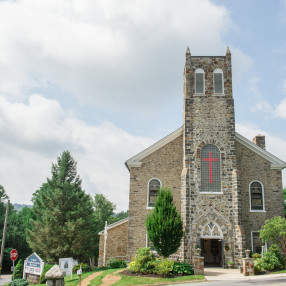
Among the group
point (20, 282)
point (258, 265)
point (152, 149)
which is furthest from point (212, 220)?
point (20, 282)

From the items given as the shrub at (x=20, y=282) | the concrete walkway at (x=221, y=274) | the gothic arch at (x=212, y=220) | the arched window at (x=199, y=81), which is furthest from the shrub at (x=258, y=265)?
the shrub at (x=20, y=282)

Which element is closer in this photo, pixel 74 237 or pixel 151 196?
pixel 151 196

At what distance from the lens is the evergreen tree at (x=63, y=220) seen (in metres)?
30.9

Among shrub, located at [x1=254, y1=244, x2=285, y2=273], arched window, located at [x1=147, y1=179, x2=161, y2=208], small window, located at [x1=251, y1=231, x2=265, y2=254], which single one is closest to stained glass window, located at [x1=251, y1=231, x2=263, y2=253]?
small window, located at [x1=251, y1=231, x2=265, y2=254]

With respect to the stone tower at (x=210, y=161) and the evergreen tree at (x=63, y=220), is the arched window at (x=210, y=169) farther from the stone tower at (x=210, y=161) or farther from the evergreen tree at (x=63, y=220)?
the evergreen tree at (x=63, y=220)

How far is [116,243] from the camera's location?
26766mm

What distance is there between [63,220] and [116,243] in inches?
325

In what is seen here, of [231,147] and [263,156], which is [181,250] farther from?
[263,156]

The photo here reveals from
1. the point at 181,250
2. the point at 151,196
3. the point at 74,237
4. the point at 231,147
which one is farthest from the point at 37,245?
the point at 231,147

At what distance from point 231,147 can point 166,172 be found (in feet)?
17.7

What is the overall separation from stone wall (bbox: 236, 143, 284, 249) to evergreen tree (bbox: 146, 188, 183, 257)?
6.59m

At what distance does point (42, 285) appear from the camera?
2153 cm

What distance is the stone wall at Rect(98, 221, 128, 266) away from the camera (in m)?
26.4

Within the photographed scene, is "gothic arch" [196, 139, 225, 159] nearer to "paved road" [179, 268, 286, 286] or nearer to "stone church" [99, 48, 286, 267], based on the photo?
"stone church" [99, 48, 286, 267]
